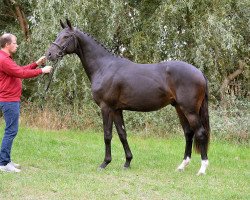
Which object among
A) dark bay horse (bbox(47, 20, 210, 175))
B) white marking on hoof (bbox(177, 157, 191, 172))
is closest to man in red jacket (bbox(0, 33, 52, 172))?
dark bay horse (bbox(47, 20, 210, 175))

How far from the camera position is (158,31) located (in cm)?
1130

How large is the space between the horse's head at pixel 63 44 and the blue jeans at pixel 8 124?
936 mm

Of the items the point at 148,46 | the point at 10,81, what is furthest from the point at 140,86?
the point at 148,46

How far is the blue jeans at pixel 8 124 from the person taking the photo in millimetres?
6355

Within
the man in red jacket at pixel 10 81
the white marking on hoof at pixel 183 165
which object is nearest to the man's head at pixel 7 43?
the man in red jacket at pixel 10 81

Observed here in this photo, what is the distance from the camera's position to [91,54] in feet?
23.2

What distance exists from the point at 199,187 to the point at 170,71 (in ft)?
5.93

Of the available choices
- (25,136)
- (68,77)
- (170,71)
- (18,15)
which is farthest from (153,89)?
(18,15)

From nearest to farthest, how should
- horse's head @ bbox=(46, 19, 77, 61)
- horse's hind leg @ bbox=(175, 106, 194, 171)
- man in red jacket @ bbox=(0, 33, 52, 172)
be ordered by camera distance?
man in red jacket @ bbox=(0, 33, 52, 172), horse's head @ bbox=(46, 19, 77, 61), horse's hind leg @ bbox=(175, 106, 194, 171)

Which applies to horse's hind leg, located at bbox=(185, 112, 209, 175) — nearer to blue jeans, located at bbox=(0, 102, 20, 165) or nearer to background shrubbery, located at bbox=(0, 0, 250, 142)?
blue jeans, located at bbox=(0, 102, 20, 165)

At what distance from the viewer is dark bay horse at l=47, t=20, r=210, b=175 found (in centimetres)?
661

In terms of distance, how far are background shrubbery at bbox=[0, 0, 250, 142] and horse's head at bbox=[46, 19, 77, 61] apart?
417 cm

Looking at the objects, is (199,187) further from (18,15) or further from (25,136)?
(18,15)

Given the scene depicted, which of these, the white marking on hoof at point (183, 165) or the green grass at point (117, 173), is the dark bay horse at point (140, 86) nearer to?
the white marking on hoof at point (183, 165)
